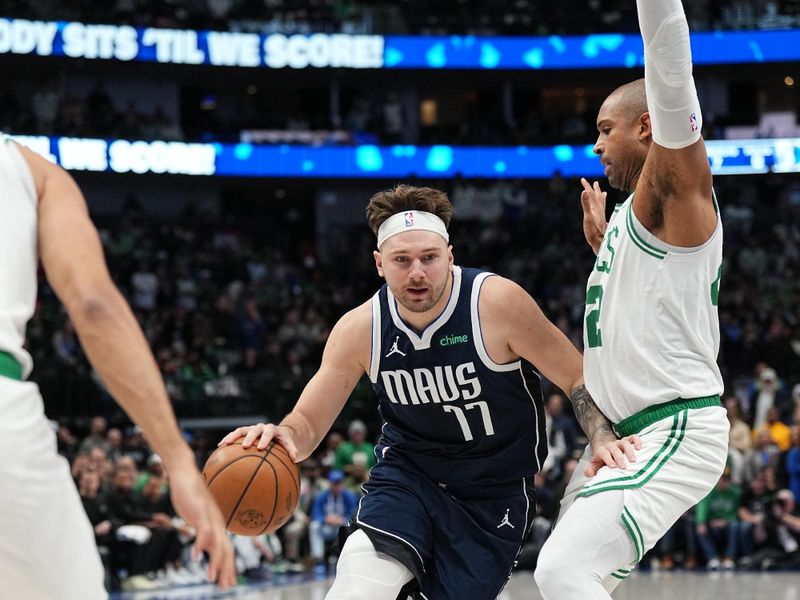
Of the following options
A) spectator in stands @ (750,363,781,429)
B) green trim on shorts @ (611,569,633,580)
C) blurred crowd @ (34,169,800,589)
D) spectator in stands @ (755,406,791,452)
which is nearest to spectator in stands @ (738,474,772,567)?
blurred crowd @ (34,169,800,589)

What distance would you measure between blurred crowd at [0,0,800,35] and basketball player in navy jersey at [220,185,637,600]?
2411 cm

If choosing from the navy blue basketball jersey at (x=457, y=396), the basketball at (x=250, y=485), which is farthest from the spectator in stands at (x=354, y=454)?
the basketball at (x=250, y=485)

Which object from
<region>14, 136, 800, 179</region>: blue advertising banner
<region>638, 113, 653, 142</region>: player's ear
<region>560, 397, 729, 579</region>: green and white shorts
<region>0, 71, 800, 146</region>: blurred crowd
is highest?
<region>0, 71, 800, 146</region>: blurred crowd

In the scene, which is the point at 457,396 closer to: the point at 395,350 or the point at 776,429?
the point at 395,350

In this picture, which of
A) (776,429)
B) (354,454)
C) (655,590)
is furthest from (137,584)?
(776,429)

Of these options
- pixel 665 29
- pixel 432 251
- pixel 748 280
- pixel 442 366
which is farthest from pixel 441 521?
pixel 748 280

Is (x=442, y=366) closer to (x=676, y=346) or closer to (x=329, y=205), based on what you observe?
(x=676, y=346)

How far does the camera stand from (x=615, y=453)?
162 inches

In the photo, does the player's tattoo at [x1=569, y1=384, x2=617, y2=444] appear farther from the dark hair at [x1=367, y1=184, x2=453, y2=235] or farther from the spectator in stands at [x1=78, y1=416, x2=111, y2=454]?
the spectator in stands at [x1=78, y1=416, x2=111, y2=454]

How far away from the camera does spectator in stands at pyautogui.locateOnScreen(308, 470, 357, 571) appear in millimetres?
14734

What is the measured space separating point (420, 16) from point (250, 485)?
2689 cm

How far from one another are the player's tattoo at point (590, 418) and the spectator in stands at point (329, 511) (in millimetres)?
10354

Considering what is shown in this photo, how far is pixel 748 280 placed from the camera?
23.6 metres

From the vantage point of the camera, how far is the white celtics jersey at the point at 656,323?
4.12 meters
